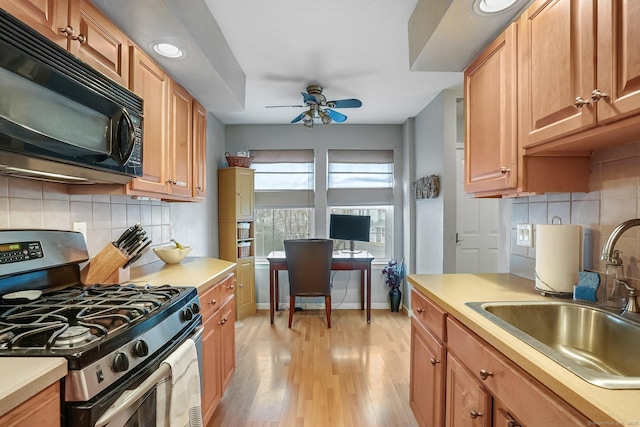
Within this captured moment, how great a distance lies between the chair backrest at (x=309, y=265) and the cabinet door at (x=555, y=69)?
7.67 ft

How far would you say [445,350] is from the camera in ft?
4.64

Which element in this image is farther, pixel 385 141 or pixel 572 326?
pixel 385 141

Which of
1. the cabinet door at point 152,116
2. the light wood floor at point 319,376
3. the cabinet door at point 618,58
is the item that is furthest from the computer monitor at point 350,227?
the cabinet door at point 618,58

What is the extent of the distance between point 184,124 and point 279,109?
1665 millimetres

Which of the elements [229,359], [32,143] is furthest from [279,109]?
[32,143]

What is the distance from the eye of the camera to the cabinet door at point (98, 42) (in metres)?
1.21

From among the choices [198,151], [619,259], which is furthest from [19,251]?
[619,259]

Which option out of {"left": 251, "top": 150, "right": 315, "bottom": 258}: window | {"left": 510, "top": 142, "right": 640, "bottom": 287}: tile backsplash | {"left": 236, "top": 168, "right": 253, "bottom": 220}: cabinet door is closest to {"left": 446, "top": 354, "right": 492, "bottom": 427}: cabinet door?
{"left": 510, "top": 142, "right": 640, "bottom": 287}: tile backsplash

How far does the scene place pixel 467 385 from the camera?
1191 mm

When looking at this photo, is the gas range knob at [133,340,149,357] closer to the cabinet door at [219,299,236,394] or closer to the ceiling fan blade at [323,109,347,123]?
the cabinet door at [219,299,236,394]

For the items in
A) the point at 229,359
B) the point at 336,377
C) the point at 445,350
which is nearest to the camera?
the point at 445,350

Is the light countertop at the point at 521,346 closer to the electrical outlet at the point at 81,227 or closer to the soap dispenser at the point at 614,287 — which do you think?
the soap dispenser at the point at 614,287

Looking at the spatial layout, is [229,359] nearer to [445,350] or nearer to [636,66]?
[445,350]

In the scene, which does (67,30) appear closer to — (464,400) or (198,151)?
(198,151)
